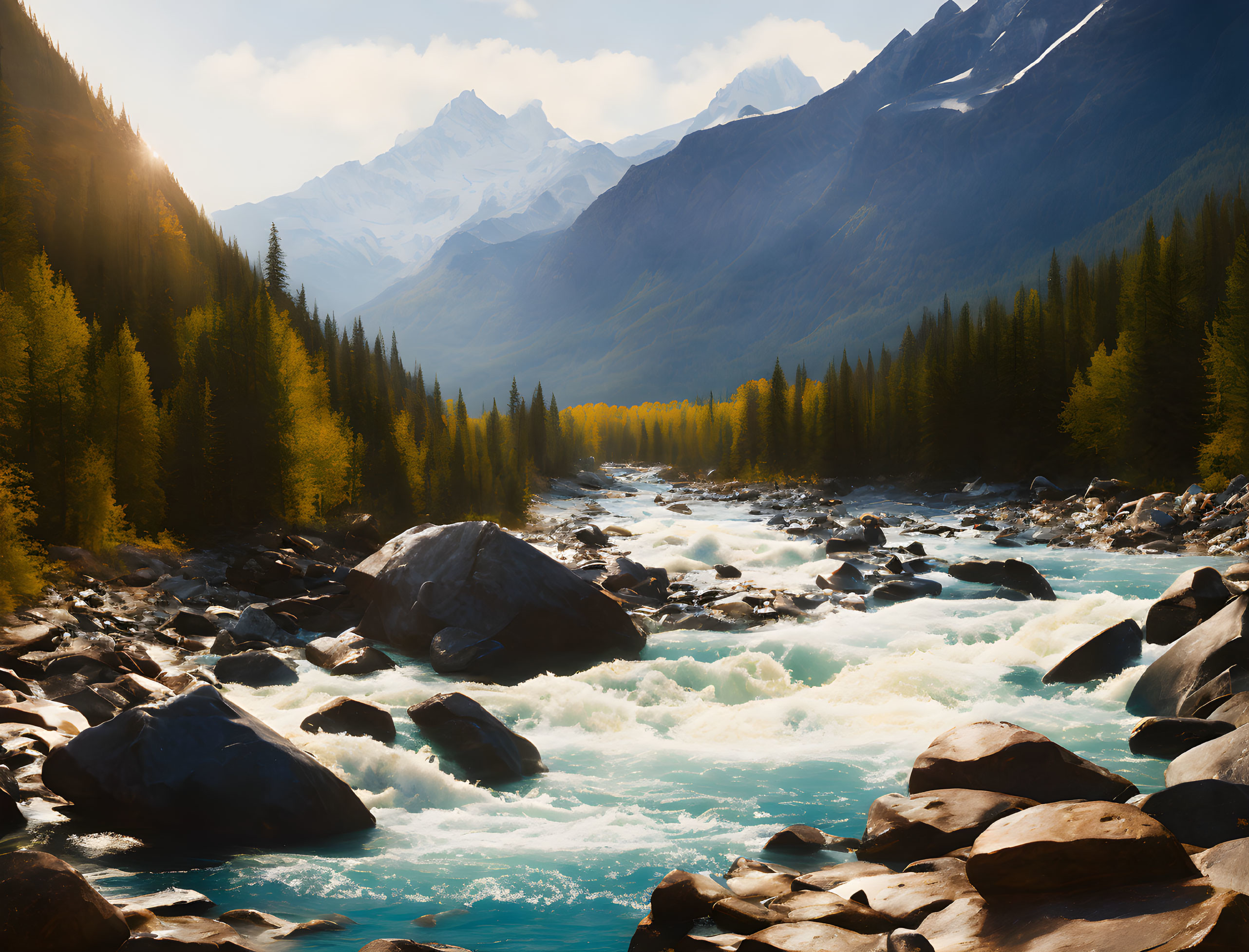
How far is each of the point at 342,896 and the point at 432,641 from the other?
12.7 metres

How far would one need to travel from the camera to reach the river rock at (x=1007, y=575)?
29.2 m

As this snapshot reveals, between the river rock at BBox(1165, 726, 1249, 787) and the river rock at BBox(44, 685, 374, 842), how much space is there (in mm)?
12248

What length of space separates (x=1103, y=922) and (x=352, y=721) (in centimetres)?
1282

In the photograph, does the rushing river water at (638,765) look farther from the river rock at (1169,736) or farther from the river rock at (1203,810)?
the river rock at (1203,810)

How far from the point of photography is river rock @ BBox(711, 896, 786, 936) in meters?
7.92

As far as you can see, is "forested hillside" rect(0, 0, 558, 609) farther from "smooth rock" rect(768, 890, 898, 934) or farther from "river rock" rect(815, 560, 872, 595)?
"river rock" rect(815, 560, 872, 595)

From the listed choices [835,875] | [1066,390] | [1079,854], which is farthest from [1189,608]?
[1066,390]

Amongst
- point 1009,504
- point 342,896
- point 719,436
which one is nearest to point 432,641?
point 342,896

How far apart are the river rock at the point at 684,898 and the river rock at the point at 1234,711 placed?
1058cm

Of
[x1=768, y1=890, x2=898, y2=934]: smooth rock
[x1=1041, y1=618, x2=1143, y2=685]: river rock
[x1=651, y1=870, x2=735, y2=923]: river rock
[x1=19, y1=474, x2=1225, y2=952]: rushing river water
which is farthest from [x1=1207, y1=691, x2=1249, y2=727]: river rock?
[x1=651, y1=870, x2=735, y2=923]: river rock

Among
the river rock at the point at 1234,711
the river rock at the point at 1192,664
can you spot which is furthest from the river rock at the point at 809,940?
the river rock at the point at 1192,664

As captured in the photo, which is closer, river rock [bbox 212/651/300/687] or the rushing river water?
the rushing river water

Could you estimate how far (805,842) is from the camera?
10945mm

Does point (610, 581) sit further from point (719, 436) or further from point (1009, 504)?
point (719, 436)
